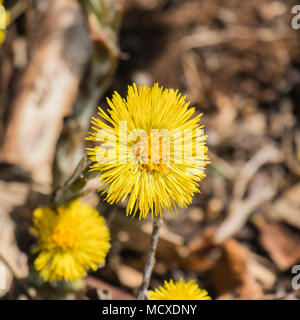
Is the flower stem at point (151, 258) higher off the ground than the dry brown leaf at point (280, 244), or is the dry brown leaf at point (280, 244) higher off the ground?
the flower stem at point (151, 258)

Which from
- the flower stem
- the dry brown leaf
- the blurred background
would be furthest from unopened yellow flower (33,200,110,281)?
the dry brown leaf

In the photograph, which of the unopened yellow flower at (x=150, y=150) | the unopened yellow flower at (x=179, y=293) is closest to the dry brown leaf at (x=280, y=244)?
the unopened yellow flower at (x=179, y=293)

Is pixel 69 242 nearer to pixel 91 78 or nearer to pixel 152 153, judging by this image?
pixel 152 153

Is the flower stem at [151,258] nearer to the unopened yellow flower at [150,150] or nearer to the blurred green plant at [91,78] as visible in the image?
the unopened yellow flower at [150,150]

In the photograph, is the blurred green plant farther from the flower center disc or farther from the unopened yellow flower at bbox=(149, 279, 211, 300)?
the unopened yellow flower at bbox=(149, 279, 211, 300)

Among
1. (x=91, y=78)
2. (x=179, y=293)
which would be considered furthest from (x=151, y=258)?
(x=91, y=78)

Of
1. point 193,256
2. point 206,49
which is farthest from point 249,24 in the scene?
point 193,256

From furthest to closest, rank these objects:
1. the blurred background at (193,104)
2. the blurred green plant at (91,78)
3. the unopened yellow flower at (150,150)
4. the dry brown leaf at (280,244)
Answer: the dry brown leaf at (280,244), the blurred background at (193,104), the blurred green plant at (91,78), the unopened yellow flower at (150,150)
